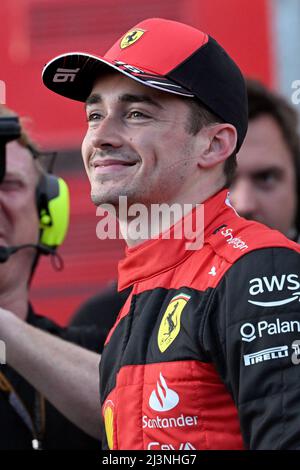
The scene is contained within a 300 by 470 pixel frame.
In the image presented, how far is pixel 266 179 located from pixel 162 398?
210 centimetres

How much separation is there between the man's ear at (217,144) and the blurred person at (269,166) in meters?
1.52

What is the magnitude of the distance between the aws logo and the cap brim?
1.48 ft

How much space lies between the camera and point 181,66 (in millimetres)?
2170

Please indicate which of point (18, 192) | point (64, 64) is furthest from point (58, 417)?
point (64, 64)

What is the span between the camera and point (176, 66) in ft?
7.11

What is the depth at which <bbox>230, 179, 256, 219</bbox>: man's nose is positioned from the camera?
376cm

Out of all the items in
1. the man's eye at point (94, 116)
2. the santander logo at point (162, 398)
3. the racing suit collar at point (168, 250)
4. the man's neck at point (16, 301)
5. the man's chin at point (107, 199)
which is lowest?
the man's neck at point (16, 301)

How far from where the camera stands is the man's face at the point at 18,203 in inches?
121

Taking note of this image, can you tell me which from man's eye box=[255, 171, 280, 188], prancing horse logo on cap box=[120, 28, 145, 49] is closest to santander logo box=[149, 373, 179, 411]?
prancing horse logo on cap box=[120, 28, 145, 49]

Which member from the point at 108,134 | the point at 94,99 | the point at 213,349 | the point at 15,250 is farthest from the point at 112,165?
the point at 15,250

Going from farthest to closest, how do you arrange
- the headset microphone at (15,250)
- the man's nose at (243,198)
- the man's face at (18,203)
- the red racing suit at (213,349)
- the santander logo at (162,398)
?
the man's nose at (243,198)
the man's face at (18,203)
the headset microphone at (15,250)
the santander logo at (162,398)
the red racing suit at (213,349)

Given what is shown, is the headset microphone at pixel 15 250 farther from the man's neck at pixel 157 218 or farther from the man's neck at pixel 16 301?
the man's neck at pixel 157 218

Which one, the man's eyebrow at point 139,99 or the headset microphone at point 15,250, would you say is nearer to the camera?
the man's eyebrow at point 139,99

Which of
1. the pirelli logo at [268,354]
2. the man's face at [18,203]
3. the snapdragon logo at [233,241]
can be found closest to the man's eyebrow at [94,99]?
the snapdragon logo at [233,241]
